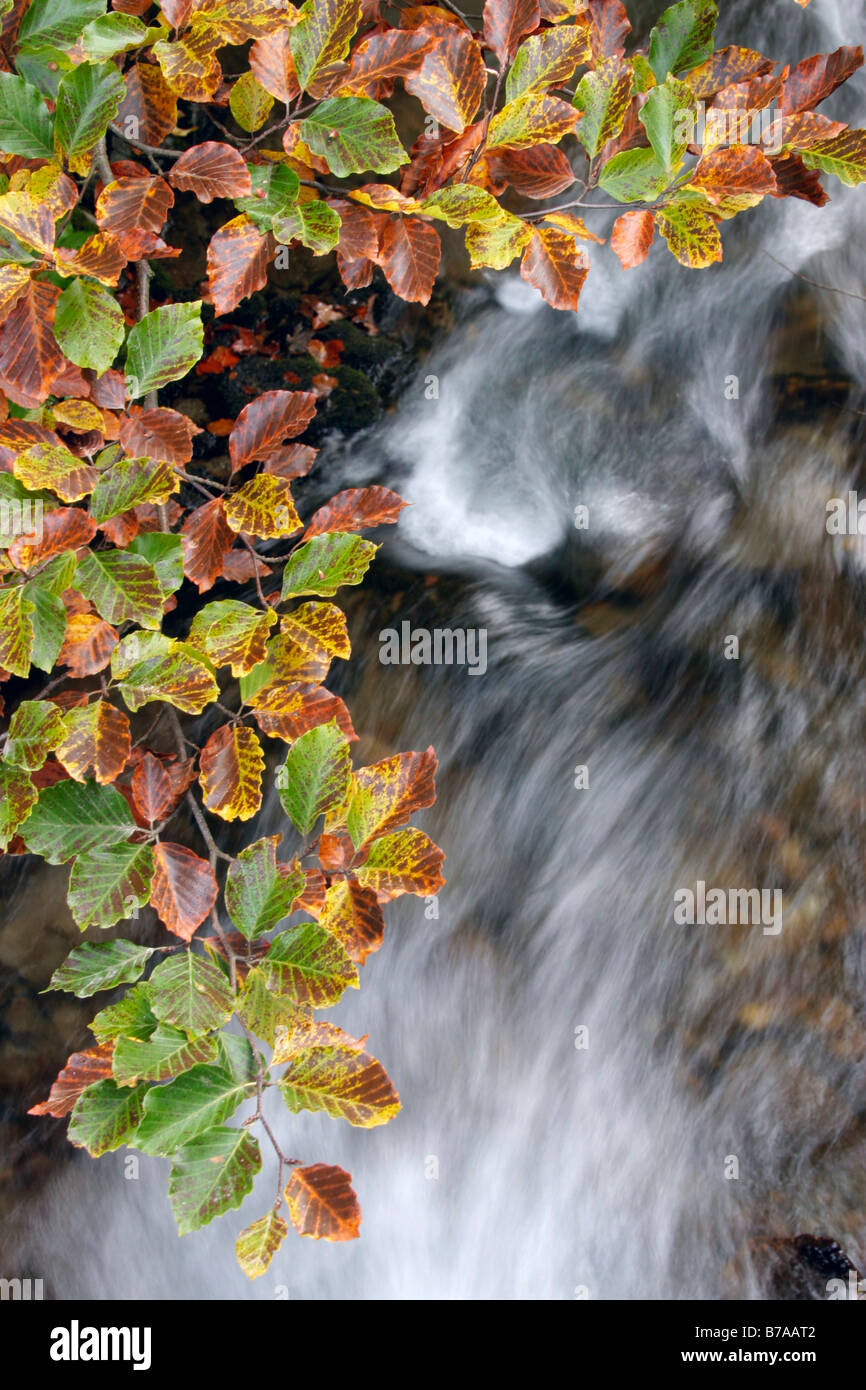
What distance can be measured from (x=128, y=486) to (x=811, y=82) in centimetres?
88

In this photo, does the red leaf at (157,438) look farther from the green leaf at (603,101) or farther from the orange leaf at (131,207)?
the green leaf at (603,101)

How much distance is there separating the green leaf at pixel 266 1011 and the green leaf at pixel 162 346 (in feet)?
2.11

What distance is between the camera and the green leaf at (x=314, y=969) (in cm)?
96

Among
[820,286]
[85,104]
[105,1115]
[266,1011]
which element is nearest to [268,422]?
[85,104]

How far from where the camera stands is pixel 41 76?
1045 millimetres

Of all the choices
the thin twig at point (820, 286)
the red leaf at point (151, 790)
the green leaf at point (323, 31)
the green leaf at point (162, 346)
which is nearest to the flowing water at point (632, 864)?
the thin twig at point (820, 286)

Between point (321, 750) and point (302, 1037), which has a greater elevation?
point (321, 750)

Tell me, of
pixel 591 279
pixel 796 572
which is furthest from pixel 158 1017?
pixel 591 279

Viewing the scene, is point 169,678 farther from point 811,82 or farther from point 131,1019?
point 811,82

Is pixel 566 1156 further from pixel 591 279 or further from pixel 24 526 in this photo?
pixel 591 279

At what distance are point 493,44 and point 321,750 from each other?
82 cm

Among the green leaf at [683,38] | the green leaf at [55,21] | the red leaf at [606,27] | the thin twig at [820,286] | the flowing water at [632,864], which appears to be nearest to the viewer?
the green leaf at [55,21]

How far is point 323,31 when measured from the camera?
38.8 inches
